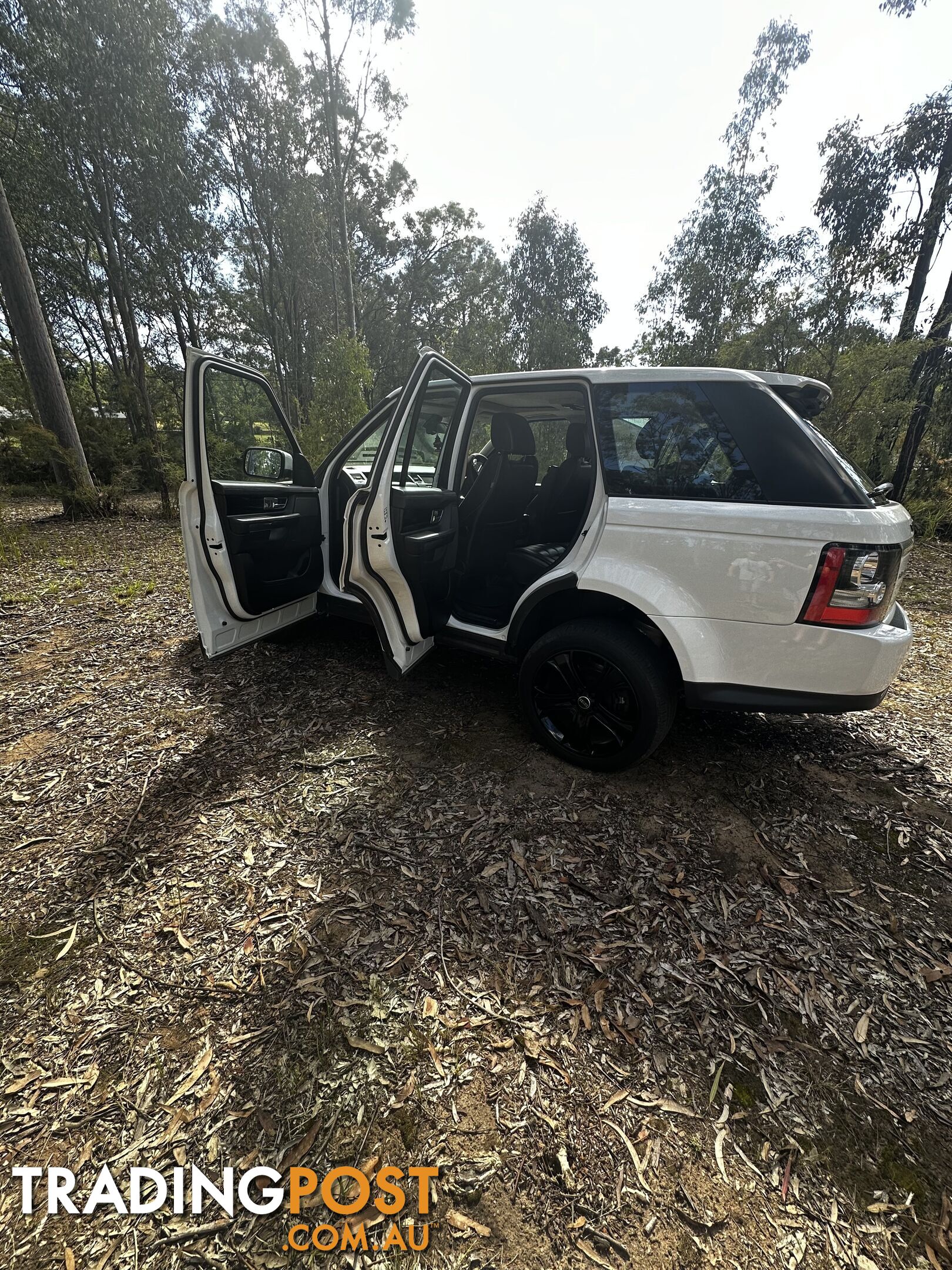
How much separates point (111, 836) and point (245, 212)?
18.6 meters

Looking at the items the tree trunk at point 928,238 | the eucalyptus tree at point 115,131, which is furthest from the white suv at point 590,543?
the tree trunk at point 928,238

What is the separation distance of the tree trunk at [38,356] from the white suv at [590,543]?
20.5 feet

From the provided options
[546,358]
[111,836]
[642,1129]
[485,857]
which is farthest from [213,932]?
[546,358]

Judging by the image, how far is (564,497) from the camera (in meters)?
3.38

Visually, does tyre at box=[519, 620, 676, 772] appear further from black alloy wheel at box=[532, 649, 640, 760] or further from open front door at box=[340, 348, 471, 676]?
open front door at box=[340, 348, 471, 676]

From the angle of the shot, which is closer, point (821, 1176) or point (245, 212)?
point (821, 1176)

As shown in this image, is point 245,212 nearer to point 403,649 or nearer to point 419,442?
point 419,442

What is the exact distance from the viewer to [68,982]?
1.55 metres

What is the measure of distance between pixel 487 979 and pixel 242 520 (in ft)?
8.17

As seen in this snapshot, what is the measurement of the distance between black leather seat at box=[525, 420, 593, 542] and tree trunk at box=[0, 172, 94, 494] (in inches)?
314

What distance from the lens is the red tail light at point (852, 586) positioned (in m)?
1.83

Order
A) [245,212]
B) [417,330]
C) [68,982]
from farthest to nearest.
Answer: [417,330] < [245,212] < [68,982]

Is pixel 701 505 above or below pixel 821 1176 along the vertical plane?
above

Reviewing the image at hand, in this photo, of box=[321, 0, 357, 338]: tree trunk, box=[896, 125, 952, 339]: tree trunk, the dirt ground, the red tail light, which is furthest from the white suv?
box=[896, 125, 952, 339]: tree trunk
